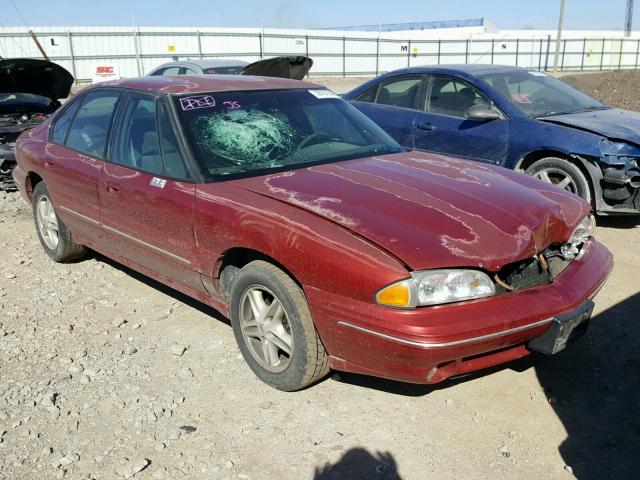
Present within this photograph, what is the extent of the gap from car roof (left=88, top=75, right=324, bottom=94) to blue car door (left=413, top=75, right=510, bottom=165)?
8.05 ft

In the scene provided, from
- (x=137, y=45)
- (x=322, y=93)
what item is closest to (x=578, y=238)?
(x=322, y=93)

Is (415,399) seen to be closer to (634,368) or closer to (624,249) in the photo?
(634,368)

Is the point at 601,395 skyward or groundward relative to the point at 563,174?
groundward

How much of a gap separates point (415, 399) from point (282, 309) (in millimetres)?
843

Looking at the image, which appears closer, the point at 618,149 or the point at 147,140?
the point at 147,140

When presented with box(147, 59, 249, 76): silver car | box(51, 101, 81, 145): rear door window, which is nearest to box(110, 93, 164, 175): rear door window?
box(51, 101, 81, 145): rear door window

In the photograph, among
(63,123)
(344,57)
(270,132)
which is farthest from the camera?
(344,57)

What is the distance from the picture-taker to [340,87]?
29625 millimetres

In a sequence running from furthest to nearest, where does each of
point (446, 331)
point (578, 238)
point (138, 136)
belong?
point (138, 136)
point (578, 238)
point (446, 331)

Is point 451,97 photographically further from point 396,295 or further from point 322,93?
point 396,295

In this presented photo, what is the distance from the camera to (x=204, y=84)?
4320 mm

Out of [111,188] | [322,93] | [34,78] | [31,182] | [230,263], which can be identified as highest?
[322,93]

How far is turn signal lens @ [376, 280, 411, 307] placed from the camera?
2826 mm

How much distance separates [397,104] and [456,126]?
96 centimetres
